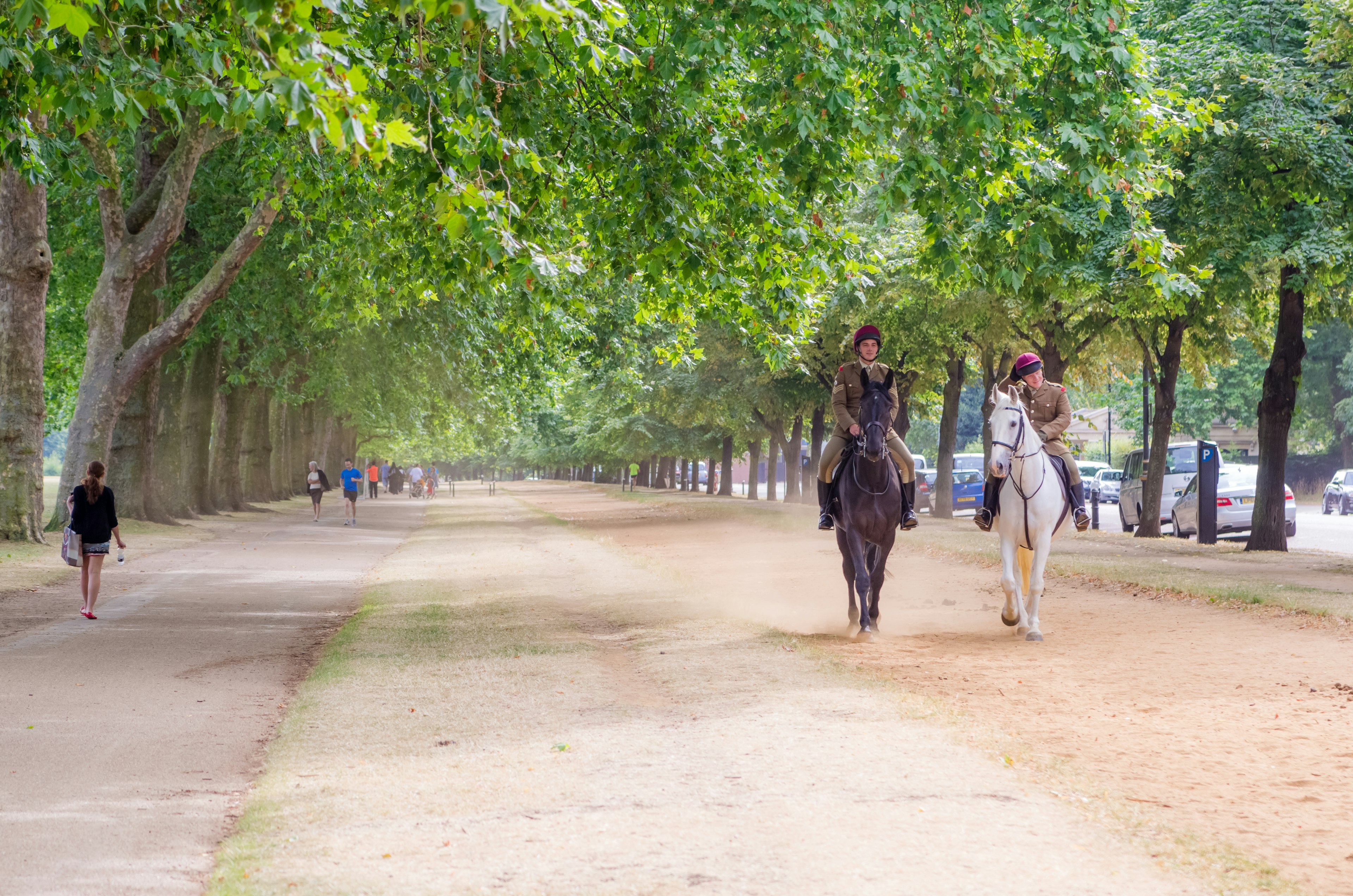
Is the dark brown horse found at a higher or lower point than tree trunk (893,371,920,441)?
lower

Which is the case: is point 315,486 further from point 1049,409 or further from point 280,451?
point 1049,409

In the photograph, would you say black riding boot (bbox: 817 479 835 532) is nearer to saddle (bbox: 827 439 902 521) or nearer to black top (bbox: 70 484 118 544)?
saddle (bbox: 827 439 902 521)

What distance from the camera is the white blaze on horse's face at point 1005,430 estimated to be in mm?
11656

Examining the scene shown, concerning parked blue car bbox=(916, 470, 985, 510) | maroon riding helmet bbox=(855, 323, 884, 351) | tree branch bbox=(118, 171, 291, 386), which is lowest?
parked blue car bbox=(916, 470, 985, 510)

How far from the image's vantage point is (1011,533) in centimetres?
1211

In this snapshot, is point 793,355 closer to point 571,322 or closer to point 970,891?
point 571,322

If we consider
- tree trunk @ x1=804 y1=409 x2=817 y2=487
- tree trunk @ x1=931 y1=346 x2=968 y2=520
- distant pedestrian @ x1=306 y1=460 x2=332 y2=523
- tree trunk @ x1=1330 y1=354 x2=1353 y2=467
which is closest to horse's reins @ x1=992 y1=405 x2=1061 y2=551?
tree trunk @ x1=931 y1=346 x2=968 y2=520

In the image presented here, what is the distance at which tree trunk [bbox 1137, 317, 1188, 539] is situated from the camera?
2742 centimetres

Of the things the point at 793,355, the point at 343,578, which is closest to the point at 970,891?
the point at 793,355

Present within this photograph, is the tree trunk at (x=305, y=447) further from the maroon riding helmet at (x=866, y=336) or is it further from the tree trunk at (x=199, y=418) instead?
the maroon riding helmet at (x=866, y=336)

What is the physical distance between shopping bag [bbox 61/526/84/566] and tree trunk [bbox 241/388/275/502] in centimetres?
3011

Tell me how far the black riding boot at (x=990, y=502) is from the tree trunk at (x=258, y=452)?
34240mm

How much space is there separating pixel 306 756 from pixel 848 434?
643cm

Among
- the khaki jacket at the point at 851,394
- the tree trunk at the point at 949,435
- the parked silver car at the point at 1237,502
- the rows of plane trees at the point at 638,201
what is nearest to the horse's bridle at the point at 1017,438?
the khaki jacket at the point at 851,394
